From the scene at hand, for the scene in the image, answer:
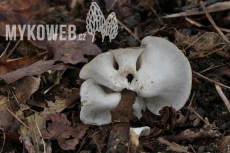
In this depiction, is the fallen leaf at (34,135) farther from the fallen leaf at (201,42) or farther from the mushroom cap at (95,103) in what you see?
the fallen leaf at (201,42)

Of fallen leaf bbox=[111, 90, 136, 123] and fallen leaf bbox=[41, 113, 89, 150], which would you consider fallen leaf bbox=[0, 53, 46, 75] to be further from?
fallen leaf bbox=[111, 90, 136, 123]

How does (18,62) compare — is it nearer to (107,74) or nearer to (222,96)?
(107,74)

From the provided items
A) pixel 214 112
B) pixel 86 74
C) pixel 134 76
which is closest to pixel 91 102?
pixel 86 74

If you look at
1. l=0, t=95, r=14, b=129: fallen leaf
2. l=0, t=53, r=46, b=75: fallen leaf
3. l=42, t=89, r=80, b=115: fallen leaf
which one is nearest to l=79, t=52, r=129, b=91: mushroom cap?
l=42, t=89, r=80, b=115: fallen leaf

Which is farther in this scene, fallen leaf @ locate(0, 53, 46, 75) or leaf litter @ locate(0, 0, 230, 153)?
fallen leaf @ locate(0, 53, 46, 75)

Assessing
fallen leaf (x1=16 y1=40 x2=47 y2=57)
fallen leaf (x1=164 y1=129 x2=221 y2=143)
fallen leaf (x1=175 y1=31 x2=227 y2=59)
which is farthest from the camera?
fallen leaf (x1=16 y1=40 x2=47 y2=57)

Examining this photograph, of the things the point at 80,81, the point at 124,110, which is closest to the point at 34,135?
the point at 80,81

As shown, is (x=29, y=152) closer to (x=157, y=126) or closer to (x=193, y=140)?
(x=157, y=126)
